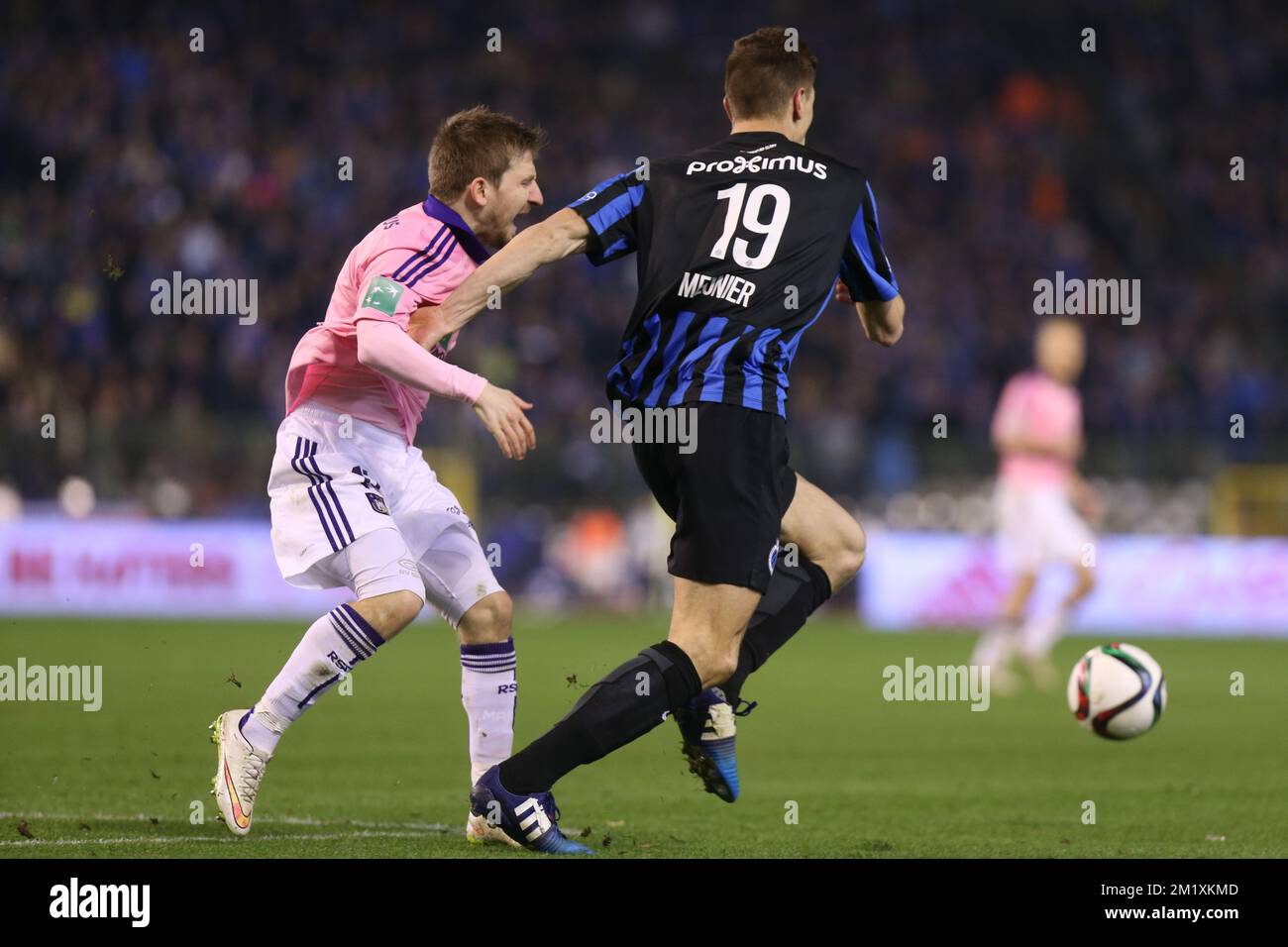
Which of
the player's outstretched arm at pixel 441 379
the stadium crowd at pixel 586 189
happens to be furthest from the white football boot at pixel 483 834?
the stadium crowd at pixel 586 189

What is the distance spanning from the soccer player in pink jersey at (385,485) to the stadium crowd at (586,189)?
1276 cm

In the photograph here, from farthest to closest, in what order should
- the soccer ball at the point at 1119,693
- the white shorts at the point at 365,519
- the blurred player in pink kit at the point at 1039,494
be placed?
1. the blurred player in pink kit at the point at 1039,494
2. the soccer ball at the point at 1119,693
3. the white shorts at the point at 365,519

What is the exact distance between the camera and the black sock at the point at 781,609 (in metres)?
6.02

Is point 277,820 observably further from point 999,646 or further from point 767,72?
point 999,646

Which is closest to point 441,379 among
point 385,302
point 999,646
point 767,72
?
point 385,302

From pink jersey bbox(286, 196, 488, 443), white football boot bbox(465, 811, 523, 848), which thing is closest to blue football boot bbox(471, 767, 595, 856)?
white football boot bbox(465, 811, 523, 848)

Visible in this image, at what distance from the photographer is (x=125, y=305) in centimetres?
1980

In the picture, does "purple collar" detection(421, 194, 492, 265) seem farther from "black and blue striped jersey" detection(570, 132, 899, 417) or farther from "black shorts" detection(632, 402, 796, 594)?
"black shorts" detection(632, 402, 796, 594)

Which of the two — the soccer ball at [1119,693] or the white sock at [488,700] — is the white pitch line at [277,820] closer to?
the white sock at [488,700]

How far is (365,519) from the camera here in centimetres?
568

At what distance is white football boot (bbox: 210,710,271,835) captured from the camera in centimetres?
552

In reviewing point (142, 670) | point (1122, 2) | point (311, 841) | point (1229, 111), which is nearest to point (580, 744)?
point (311, 841)

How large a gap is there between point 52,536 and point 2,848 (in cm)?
1326

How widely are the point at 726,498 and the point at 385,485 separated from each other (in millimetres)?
1261
